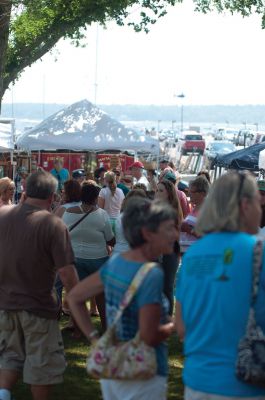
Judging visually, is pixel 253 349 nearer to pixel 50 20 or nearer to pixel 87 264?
pixel 87 264

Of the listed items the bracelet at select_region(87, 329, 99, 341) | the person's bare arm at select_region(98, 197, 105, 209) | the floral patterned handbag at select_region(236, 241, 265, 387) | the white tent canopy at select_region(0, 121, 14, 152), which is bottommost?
the person's bare arm at select_region(98, 197, 105, 209)

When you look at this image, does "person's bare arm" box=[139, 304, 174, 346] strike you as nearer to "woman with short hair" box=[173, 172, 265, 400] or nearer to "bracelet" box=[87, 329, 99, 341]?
"woman with short hair" box=[173, 172, 265, 400]

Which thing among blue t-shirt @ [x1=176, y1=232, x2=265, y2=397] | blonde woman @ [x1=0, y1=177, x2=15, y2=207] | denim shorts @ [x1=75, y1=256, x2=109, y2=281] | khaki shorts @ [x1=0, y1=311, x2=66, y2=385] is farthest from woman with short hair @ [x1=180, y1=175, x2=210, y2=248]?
blue t-shirt @ [x1=176, y1=232, x2=265, y2=397]

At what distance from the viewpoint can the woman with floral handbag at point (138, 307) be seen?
3.95m

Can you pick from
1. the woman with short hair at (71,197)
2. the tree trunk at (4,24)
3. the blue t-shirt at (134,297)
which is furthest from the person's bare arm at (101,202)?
the blue t-shirt at (134,297)

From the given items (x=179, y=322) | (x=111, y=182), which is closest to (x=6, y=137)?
(x=111, y=182)

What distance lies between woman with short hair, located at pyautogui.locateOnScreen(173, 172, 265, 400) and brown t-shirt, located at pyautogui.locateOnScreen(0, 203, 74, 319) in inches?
74.3

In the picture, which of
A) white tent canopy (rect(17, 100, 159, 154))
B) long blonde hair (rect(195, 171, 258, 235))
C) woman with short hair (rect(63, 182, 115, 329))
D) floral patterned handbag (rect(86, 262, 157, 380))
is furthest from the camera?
white tent canopy (rect(17, 100, 159, 154))

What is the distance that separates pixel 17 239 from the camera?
19.1 ft

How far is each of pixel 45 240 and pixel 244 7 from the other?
11.6 m

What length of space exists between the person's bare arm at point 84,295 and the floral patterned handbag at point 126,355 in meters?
0.25

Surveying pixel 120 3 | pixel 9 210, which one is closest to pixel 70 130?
pixel 120 3

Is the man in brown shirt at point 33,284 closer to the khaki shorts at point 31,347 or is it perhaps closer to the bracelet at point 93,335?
the khaki shorts at point 31,347

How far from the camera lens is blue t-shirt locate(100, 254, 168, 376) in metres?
3.94
